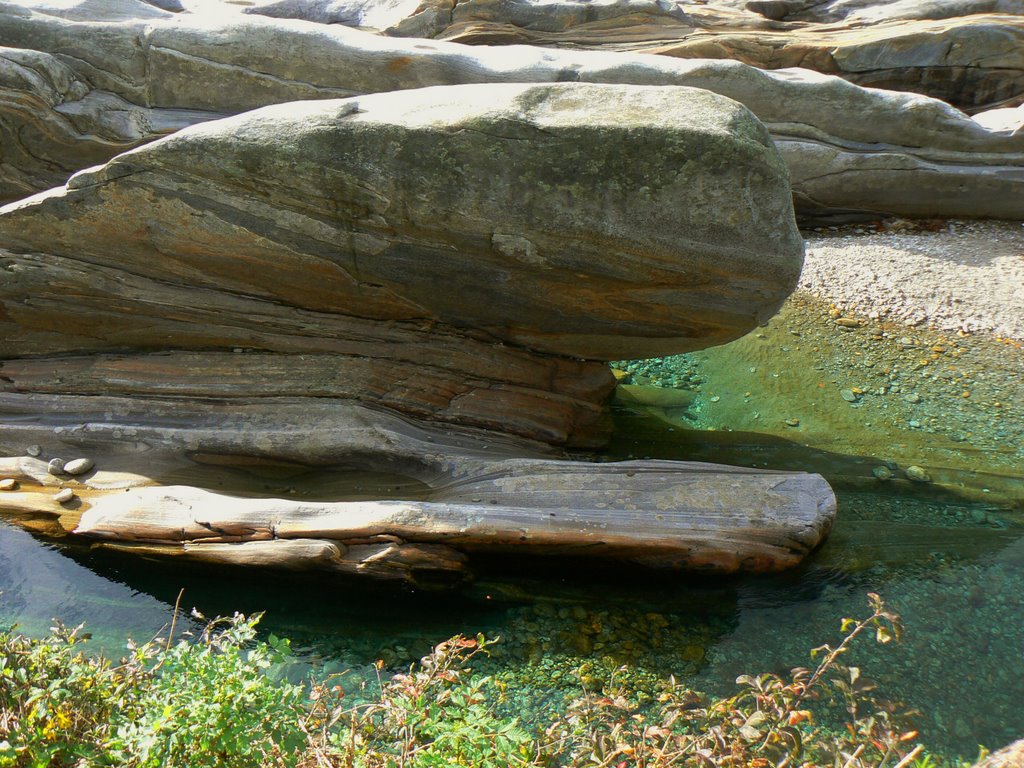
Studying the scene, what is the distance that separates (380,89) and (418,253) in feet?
17.7

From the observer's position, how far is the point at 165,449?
620 centimetres

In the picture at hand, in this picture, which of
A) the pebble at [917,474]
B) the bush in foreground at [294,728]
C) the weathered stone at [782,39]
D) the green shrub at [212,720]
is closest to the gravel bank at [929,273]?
the pebble at [917,474]

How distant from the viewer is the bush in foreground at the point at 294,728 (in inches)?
123

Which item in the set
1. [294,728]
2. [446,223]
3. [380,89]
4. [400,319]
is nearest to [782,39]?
[380,89]

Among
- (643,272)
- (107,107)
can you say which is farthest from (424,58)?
(643,272)

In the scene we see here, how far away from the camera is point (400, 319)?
6.64 m

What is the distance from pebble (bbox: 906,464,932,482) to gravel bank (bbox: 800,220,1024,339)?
2929 mm

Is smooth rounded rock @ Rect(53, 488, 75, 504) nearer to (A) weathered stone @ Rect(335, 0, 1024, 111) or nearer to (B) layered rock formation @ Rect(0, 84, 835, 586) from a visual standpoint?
(B) layered rock formation @ Rect(0, 84, 835, 586)

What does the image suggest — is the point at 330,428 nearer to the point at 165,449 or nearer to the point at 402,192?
the point at 165,449

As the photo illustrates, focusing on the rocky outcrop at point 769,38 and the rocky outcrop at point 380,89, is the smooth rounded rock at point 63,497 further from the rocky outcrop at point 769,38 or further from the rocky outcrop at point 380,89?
the rocky outcrop at point 769,38

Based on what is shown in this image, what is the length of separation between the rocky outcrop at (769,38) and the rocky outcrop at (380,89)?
2.41 metres

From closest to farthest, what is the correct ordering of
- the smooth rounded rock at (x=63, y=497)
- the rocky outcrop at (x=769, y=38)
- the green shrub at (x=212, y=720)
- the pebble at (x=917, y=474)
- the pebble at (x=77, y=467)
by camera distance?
the green shrub at (x=212, y=720) < the smooth rounded rock at (x=63, y=497) < the pebble at (x=77, y=467) < the pebble at (x=917, y=474) < the rocky outcrop at (x=769, y=38)

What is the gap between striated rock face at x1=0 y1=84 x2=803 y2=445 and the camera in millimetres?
5371

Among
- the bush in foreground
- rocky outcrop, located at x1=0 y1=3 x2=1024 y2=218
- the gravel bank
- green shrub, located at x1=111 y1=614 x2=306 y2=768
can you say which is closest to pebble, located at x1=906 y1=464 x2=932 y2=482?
the gravel bank
